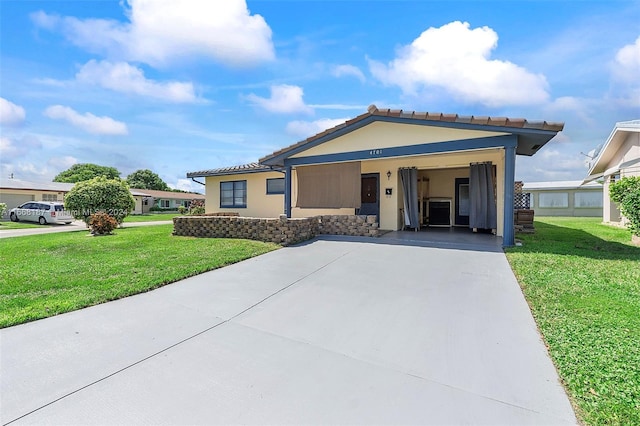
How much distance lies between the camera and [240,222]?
9.58m

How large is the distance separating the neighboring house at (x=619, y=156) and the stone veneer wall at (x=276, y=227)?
9647mm

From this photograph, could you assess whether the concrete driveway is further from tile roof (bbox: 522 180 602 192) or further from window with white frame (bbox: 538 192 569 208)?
window with white frame (bbox: 538 192 569 208)

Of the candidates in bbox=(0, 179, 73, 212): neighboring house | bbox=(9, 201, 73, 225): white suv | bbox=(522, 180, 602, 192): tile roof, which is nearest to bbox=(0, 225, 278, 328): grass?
bbox=(9, 201, 73, 225): white suv

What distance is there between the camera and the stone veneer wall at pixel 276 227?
29.0ft

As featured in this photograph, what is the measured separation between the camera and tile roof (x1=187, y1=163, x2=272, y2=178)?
13.4m

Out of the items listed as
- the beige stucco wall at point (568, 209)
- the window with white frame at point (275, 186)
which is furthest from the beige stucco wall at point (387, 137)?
the beige stucco wall at point (568, 209)

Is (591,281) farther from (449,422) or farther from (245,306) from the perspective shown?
(245,306)

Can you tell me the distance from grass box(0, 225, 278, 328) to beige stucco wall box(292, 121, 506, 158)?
4337 mm

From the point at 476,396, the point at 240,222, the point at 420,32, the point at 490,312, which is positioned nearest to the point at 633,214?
the point at 490,312

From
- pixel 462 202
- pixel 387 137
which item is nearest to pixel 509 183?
pixel 387 137

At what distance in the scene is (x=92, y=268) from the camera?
583 cm

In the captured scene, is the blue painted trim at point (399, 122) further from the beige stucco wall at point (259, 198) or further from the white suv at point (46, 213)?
the white suv at point (46, 213)

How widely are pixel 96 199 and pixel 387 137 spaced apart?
14279mm

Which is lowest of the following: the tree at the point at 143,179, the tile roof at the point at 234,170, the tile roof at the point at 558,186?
the tile roof at the point at 234,170
